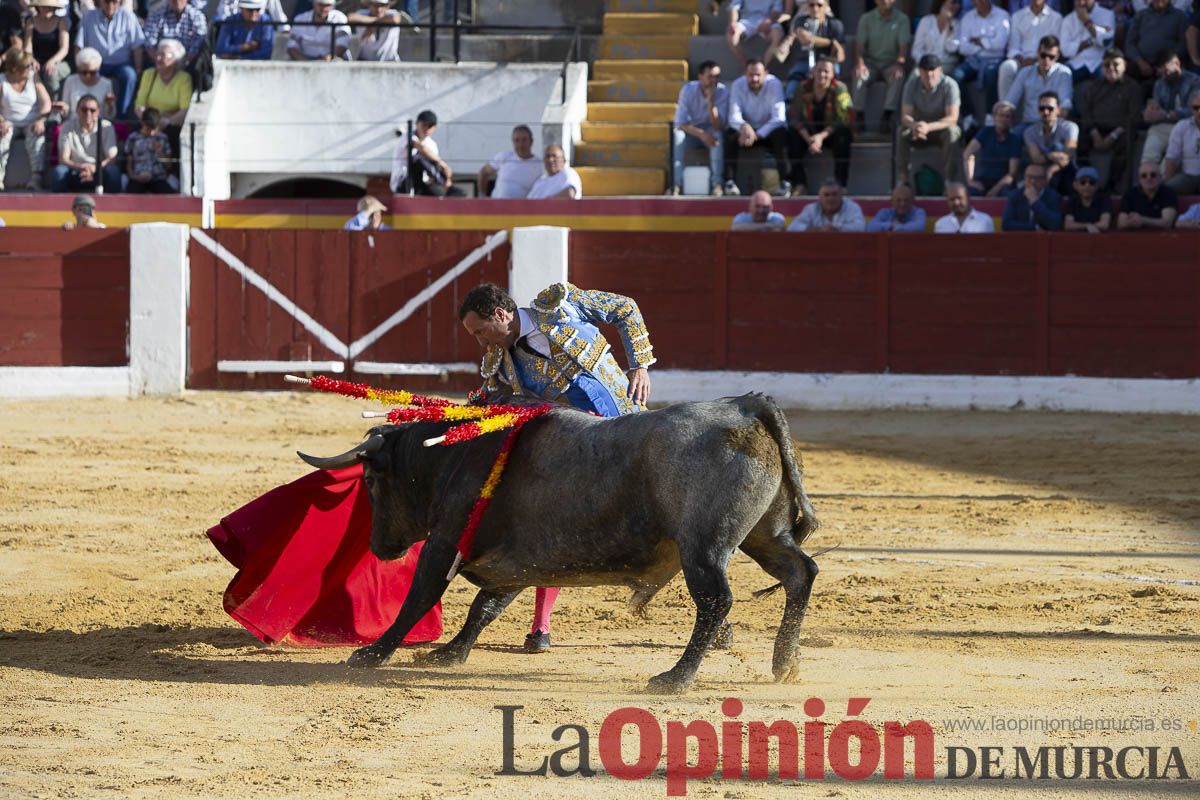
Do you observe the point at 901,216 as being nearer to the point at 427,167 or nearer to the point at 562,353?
the point at 427,167

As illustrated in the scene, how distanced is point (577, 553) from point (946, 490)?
4.07m

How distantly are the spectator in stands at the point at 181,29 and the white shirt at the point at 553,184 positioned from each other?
346 centimetres

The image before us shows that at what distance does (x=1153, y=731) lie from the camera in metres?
4.07

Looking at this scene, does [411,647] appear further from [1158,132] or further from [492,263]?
[1158,132]

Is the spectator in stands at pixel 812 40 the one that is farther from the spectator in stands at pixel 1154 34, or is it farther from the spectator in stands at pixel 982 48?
the spectator in stands at pixel 1154 34

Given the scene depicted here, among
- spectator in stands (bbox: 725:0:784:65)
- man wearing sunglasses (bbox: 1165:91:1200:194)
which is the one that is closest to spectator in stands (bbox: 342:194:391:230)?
spectator in stands (bbox: 725:0:784:65)

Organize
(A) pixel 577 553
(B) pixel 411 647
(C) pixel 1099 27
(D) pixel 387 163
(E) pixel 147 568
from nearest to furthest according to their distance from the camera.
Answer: (A) pixel 577 553 → (B) pixel 411 647 → (E) pixel 147 568 → (C) pixel 1099 27 → (D) pixel 387 163

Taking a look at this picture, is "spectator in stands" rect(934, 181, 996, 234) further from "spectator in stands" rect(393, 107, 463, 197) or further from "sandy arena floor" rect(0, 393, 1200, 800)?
"spectator in stands" rect(393, 107, 463, 197)

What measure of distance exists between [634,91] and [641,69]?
0.23 meters

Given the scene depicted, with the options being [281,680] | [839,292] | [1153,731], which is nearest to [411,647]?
[281,680]

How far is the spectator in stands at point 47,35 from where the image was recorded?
46.0 ft

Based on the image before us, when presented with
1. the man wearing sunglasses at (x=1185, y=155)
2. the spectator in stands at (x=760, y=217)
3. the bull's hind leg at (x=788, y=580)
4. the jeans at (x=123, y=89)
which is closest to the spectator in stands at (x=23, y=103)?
the jeans at (x=123, y=89)

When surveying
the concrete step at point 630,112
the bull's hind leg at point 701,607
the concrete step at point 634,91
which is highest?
the concrete step at point 634,91

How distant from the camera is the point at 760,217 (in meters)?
11.8
